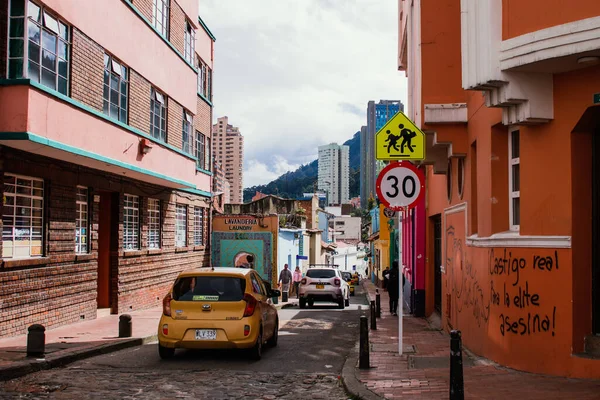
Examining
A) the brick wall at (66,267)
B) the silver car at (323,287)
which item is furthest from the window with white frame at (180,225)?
the silver car at (323,287)

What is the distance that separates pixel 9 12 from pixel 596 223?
36.1 feet

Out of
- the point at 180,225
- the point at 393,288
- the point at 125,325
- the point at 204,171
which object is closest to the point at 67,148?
the point at 125,325

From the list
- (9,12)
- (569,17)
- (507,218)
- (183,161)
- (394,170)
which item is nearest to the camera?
(569,17)

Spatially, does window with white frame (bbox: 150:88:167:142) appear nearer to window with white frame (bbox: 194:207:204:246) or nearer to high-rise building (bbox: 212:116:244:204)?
window with white frame (bbox: 194:207:204:246)

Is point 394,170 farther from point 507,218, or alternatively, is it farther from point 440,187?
point 440,187

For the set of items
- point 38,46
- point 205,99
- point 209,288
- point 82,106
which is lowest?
point 209,288

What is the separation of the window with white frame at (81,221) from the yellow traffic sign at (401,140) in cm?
865

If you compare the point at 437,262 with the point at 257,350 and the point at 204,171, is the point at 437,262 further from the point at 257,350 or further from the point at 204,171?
the point at 204,171

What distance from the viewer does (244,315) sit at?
11141mm

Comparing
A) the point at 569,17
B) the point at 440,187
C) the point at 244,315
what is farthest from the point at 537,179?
the point at 440,187

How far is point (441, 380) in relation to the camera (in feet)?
29.1

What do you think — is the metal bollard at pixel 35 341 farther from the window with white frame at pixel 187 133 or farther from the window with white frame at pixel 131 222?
the window with white frame at pixel 187 133

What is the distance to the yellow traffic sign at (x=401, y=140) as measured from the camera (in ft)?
37.2

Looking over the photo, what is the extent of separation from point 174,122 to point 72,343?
12.0 meters
